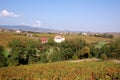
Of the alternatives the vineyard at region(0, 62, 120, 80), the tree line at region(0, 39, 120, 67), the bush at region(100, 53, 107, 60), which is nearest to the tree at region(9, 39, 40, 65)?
the tree line at region(0, 39, 120, 67)

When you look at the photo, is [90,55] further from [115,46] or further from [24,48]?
[24,48]

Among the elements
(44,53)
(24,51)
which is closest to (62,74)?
(24,51)

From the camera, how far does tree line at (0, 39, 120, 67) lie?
42.2 meters

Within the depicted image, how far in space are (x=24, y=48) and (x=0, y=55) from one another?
7.73m

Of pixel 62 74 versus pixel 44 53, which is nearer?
pixel 62 74

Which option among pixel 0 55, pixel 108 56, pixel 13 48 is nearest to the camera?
pixel 0 55

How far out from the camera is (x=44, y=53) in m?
47.2

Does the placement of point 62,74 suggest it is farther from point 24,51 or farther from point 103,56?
point 103,56

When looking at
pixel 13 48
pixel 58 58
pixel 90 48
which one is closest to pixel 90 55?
pixel 90 48

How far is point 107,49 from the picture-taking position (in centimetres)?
5266

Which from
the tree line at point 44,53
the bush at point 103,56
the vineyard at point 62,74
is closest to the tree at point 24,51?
the tree line at point 44,53

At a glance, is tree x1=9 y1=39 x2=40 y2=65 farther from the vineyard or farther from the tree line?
the vineyard

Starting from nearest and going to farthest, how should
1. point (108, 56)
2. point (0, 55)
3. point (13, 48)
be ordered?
point (0, 55)
point (13, 48)
point (108, 56)

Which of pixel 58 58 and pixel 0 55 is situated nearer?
pixel 0 55
